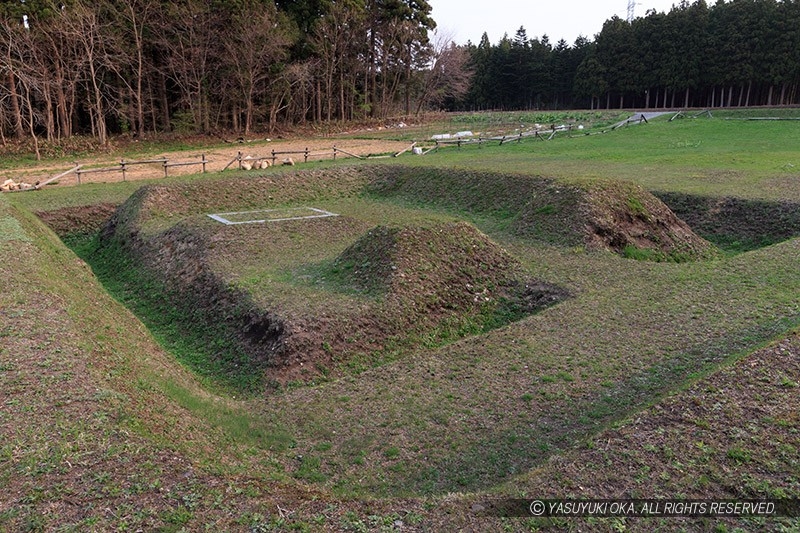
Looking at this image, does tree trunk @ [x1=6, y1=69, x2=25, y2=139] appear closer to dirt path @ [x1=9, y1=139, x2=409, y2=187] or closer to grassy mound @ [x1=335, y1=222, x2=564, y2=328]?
dirt path @ [x1=9, y1=139, x2=409, y2=187]

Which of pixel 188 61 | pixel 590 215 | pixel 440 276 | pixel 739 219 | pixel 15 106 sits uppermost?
pixel 188 61

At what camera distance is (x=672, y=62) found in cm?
5403

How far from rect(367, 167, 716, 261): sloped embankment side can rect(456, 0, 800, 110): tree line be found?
148ft

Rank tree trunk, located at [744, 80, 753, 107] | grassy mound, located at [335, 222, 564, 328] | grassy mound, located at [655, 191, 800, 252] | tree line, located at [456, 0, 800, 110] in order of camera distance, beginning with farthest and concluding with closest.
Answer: tree trunk, located at [744, 80, 753, 107] → tree line, located at [456, 0, 800, 110] → grassy mound, located at [655, 191, 800, 252] → grassy mound, located at [335, 222, 564, 328]

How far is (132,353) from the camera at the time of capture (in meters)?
7.21

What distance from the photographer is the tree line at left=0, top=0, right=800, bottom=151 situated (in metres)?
30.5

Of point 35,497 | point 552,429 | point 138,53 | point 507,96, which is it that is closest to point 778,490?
point 552,429

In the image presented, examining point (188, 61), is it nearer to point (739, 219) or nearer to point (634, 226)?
point (634, 226)

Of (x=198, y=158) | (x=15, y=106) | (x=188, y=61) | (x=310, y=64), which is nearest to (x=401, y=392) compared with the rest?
(x=198, y=158)

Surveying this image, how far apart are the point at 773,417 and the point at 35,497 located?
551 centimetres

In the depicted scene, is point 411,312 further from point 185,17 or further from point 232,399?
point 185,17

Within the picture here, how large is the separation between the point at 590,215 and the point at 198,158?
881 inches
